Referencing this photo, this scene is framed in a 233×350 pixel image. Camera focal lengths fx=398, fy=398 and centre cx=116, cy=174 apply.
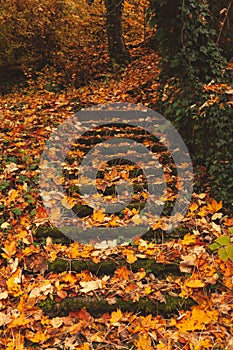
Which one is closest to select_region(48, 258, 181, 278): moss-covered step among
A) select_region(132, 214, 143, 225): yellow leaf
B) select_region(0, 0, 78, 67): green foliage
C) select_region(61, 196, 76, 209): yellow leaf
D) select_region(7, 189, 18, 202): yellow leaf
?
select_region(132, 214, 143, 225): yellow leaf

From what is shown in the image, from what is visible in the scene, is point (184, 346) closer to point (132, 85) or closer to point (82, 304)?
point (82, 304)

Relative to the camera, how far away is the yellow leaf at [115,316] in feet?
9.90

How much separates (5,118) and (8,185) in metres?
2.58

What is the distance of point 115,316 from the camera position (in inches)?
120

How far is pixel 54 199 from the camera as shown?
4.36m

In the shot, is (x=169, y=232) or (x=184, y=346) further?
(x=169, y=232)

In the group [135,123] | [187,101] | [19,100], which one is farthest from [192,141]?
[19,100]

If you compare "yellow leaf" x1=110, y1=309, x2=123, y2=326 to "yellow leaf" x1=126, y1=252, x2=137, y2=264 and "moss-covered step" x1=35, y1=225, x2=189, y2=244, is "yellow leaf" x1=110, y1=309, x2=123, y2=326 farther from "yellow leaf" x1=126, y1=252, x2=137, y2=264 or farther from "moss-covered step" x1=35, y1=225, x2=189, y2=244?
"moss-covered step" x1=35, y1=225, x2=189, y2=244

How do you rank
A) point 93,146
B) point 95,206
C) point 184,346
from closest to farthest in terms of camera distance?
1. point 184,346
2. point 95,206
3. point 93,146

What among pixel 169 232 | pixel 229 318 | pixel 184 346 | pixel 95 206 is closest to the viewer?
pixel 184 346

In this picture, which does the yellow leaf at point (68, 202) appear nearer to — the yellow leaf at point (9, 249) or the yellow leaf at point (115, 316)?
the yellow leaf at point (9, 249)

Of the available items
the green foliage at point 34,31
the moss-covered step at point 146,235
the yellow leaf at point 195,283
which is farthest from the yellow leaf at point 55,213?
the green foliage at point 34,31

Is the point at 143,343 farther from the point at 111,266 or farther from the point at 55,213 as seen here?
the point at 55,213

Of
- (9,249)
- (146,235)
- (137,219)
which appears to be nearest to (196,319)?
(146,235)
